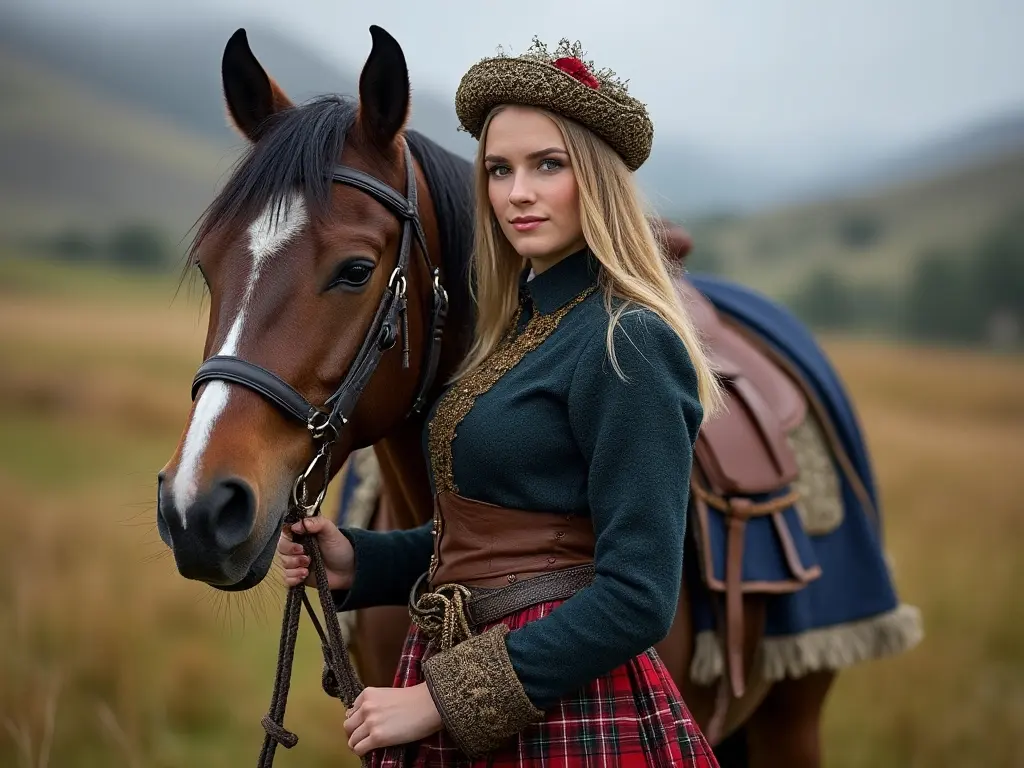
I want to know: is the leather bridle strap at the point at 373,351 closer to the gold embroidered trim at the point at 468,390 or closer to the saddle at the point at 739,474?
the gold embroidered trim at the point at 468,390

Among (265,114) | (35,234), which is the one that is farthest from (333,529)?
(35,234)

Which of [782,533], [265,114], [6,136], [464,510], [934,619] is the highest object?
[6,136]

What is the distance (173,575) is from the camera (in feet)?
15.8

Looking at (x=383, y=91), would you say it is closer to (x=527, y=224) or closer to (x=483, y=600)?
(x=527, y=224)

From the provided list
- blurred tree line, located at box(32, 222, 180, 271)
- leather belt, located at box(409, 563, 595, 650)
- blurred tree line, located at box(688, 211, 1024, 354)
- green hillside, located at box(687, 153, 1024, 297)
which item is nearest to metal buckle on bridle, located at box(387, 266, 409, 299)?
leather belt, located at box(409, 563, 595, 650)

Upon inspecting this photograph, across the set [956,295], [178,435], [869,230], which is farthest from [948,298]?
[178,435]

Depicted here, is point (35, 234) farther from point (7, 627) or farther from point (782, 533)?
point (782, 533)

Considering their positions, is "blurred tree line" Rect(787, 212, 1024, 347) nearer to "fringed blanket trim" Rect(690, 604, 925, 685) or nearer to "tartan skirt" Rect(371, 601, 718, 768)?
"fringed blanket trim" Rect(690, 604, 925, 685)

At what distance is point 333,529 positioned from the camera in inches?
60.2

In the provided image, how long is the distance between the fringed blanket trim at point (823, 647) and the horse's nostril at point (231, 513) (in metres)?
1.17

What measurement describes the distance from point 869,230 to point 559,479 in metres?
11.0

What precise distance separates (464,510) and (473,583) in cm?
11

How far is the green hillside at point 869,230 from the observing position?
977 cm

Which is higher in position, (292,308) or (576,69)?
(576,69)
